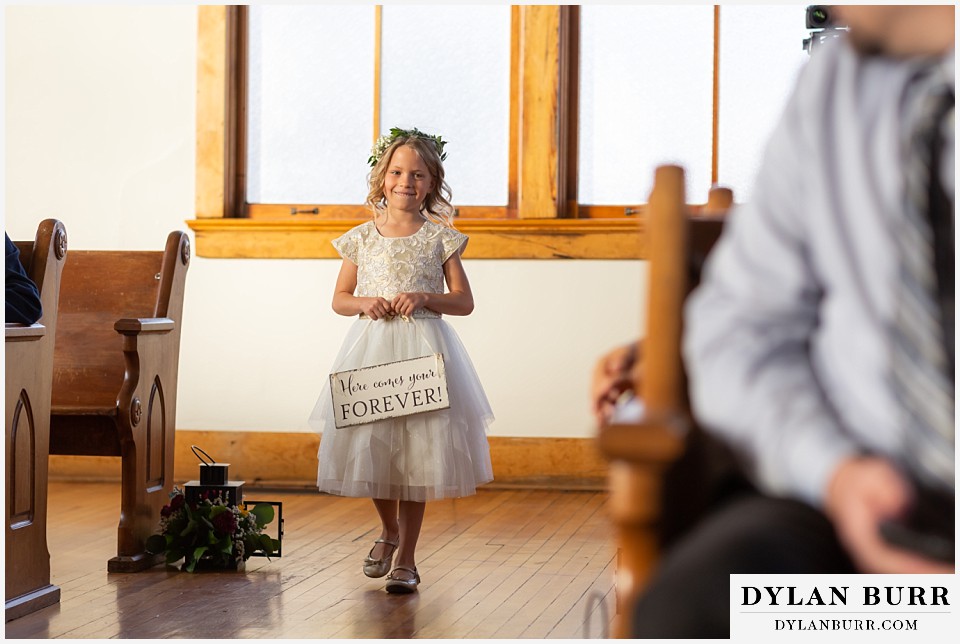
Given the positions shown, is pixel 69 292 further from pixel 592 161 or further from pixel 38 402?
pixel 592 161

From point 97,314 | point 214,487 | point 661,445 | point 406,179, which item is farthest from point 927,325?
point 97,314

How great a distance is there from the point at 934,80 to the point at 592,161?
4.67 metres

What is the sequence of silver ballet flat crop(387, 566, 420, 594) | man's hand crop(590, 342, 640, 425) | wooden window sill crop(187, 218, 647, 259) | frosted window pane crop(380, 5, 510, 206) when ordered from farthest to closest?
frosted window pane crop(380, 5, 510, 206) < wooden window sill crop(187, 218, 647, 259) < silver ballet flat crop(387, 566, 420, 594) < man's hand crop(590, 342, 640, 425)

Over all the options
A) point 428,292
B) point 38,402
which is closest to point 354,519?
point 428,292

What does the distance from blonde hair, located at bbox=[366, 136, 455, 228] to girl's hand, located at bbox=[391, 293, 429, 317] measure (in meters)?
0.37

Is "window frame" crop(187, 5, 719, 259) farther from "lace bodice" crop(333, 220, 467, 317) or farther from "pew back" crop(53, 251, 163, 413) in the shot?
"lace bodice" crop(333, 220, 467, 317)

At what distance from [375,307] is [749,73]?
2.77m

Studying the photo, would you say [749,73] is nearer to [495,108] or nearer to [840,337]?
[495,108]

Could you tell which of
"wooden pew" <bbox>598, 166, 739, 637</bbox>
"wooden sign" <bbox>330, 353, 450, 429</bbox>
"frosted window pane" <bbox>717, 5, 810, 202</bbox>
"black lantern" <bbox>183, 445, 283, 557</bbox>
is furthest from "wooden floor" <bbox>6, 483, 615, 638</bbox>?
"frosted window pane" <bbox>717, 5, 810, 202</bbox>

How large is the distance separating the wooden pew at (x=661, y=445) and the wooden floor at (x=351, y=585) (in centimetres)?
140

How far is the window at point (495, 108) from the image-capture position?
5.45 meters

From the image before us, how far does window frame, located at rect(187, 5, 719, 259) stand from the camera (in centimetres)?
542

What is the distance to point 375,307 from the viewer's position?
3480 millimetres

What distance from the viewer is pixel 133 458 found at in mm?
3734
